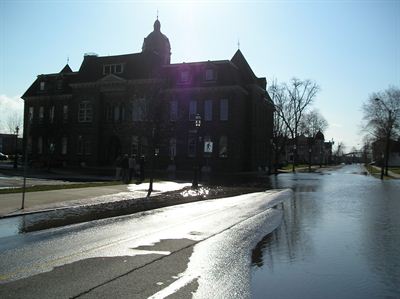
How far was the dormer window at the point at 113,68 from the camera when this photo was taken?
2272 inches

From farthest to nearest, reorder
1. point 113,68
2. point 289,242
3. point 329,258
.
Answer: point 113,68, point 289,242, point 329,258

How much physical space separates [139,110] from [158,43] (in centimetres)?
1965

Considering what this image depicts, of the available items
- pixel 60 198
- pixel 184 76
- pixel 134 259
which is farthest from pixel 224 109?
pixel 134 259

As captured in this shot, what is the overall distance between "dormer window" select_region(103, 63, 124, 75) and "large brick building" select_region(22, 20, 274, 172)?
12 centimetres

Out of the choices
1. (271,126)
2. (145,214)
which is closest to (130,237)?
(145,214)

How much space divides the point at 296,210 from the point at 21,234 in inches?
386

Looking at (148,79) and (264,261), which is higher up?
(148,79)

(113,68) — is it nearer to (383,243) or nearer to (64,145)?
(64,145)

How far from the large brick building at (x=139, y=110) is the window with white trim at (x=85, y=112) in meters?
0.13

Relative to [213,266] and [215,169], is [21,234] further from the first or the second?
[215,169]

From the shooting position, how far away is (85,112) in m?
60.3

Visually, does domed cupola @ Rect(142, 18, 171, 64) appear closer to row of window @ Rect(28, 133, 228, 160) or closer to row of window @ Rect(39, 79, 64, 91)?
row of window @ Rect(39, 79, 64, 91)

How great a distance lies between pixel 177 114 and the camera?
5325 centimetres

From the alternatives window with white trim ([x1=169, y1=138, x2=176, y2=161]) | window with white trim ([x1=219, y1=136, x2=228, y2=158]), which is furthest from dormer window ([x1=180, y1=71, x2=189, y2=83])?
window with white trim ([x1=219, y1=136, x2=228, y2=158])
